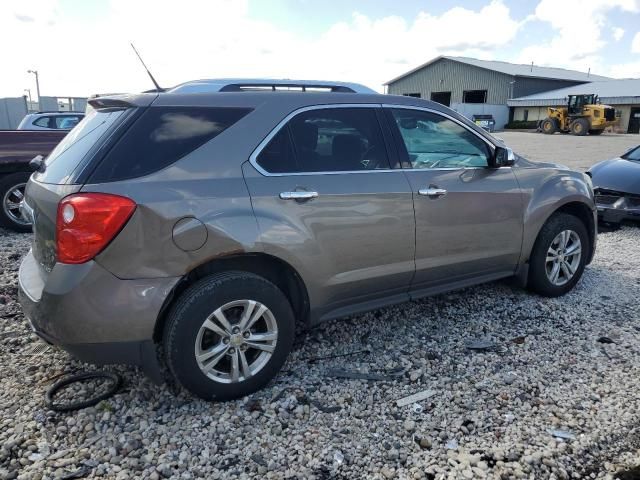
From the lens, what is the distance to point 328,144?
10.8 ft

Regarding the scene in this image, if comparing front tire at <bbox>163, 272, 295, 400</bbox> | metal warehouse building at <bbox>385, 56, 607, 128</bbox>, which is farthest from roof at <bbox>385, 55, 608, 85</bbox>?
front tire at <bbox>163, 272, 295, 400</bbox>

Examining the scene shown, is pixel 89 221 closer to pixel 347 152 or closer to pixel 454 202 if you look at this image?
pixel 347 152

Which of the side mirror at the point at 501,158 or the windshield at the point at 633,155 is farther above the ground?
the side mirror at the point at 501,158

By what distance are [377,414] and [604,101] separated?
163ft

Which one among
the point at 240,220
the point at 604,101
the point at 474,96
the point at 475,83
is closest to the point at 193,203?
the point at 240,220

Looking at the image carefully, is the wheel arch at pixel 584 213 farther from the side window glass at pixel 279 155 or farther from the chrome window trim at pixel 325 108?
the side window glass at pixel 279 155

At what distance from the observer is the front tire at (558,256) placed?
14.6 ft

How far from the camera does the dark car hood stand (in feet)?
24.0

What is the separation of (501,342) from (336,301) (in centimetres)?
138

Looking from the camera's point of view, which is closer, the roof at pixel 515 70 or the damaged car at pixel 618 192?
the damaged car at pixel 618 192

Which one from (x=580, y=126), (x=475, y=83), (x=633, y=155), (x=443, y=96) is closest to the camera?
(x=633, y=155)

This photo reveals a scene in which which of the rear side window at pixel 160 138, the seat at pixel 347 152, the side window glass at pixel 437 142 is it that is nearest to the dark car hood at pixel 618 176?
the side window glass at pixel 437 142

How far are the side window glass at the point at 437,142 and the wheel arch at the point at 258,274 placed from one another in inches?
47.1

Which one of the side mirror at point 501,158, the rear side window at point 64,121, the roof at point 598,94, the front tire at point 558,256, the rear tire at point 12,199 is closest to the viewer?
the side mirror at point 501,158
